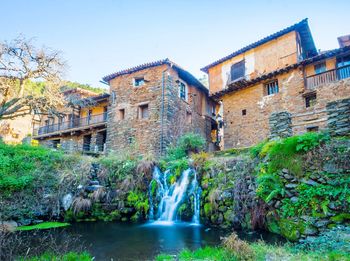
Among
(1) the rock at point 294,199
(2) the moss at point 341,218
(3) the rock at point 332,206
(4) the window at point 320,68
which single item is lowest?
(2) the moss at point 341,218

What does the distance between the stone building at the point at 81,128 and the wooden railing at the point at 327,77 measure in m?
16.0

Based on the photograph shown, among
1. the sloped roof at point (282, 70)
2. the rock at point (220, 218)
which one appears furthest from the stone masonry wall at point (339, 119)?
the sloped roof at point (282, 70)

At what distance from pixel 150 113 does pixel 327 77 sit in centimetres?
1202

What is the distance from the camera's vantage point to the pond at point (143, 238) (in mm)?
5902

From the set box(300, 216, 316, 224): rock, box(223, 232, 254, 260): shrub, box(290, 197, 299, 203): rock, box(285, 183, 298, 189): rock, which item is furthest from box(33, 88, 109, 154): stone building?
box(223, 232, 254, 260): shrub

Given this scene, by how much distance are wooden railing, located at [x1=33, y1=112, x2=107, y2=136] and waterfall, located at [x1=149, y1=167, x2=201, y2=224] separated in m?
12.8

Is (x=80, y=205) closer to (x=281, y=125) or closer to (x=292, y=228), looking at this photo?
(x=292, y=228)

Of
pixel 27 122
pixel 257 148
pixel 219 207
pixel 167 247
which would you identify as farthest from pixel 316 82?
pixel 27 122

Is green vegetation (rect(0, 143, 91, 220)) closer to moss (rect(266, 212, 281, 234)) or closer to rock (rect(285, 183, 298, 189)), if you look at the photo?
moss (rect(266, 212, 281, 234))

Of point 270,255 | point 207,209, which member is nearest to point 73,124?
point 207,209

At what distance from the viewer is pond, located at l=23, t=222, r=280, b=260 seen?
590cm

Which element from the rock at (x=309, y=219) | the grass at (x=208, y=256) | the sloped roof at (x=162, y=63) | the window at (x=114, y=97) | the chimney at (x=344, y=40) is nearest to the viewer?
the grass at (x=208, y=256)

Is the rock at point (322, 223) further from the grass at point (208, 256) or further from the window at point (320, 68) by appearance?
the window at point (320, 68)

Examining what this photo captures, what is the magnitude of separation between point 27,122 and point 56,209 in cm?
2767
